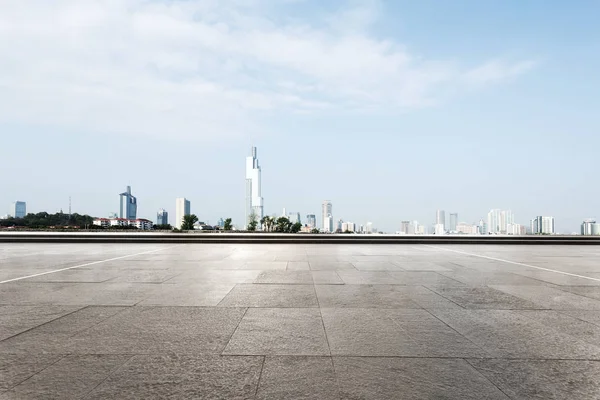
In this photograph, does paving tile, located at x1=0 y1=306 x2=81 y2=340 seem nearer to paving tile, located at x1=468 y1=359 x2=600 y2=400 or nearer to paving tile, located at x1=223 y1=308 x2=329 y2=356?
paving tile, located at x1=223 y1=308 x2=329 y2=356

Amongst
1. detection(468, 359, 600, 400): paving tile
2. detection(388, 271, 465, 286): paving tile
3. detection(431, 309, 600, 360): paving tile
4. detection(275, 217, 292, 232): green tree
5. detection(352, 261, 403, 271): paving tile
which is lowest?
detection(275, 217, 292, 232): green tree

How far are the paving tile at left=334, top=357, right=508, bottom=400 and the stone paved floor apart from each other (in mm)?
18

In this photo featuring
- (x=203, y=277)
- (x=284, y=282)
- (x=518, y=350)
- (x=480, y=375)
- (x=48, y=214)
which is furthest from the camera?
(x=48, y=214)

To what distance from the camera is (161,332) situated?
17.0 feet

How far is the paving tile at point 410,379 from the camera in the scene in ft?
11.0

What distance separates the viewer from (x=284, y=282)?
31.6 ft

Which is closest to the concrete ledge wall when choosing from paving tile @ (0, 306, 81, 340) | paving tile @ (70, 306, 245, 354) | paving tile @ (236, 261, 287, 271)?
paving tile @ (236, 261, 287, 271)

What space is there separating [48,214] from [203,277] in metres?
136

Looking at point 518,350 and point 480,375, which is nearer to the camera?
point 480,375

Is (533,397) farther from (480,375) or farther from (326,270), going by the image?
(326,270)

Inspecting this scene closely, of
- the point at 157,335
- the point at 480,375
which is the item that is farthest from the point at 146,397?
the point at 480,375

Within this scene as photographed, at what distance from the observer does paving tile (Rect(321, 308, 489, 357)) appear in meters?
4.50

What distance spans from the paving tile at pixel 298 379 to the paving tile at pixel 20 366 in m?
2.25

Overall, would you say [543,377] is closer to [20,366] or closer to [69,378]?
[69,378]
